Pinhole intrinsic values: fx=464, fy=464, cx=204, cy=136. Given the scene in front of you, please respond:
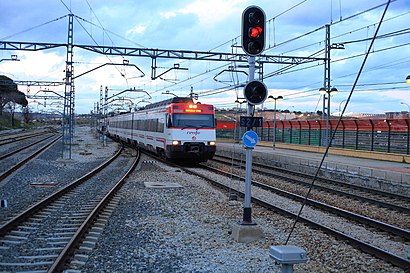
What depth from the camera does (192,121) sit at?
24125 millimetres

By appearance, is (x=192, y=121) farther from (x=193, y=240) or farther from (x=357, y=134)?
(x=193, y=240)

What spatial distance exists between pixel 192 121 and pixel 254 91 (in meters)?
15.4

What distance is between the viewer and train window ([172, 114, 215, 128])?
2376 centimetres

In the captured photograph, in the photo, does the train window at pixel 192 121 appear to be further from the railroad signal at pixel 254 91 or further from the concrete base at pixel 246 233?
the concrete base at pixel 246 233

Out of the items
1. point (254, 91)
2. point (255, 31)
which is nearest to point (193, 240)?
point (254, 91)

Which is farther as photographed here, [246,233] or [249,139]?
[249,139]

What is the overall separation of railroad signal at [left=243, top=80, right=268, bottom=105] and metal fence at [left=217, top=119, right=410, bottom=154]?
10.1m

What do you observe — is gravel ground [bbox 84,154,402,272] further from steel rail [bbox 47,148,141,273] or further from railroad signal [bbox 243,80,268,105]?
railroad signal [bbox 243,80,268,105]

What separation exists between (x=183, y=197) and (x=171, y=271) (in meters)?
7.12

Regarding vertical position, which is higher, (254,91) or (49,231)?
(254,91)

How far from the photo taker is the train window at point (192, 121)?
78.0 feet

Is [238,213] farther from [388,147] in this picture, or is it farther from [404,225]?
[388,147]

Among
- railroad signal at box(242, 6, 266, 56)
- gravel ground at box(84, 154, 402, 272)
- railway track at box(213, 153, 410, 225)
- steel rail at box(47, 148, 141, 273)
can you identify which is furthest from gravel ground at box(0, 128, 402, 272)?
railroad signal at box(242, 6, 266, 56)

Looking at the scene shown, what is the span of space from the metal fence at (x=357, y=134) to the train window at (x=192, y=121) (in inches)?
62.3
